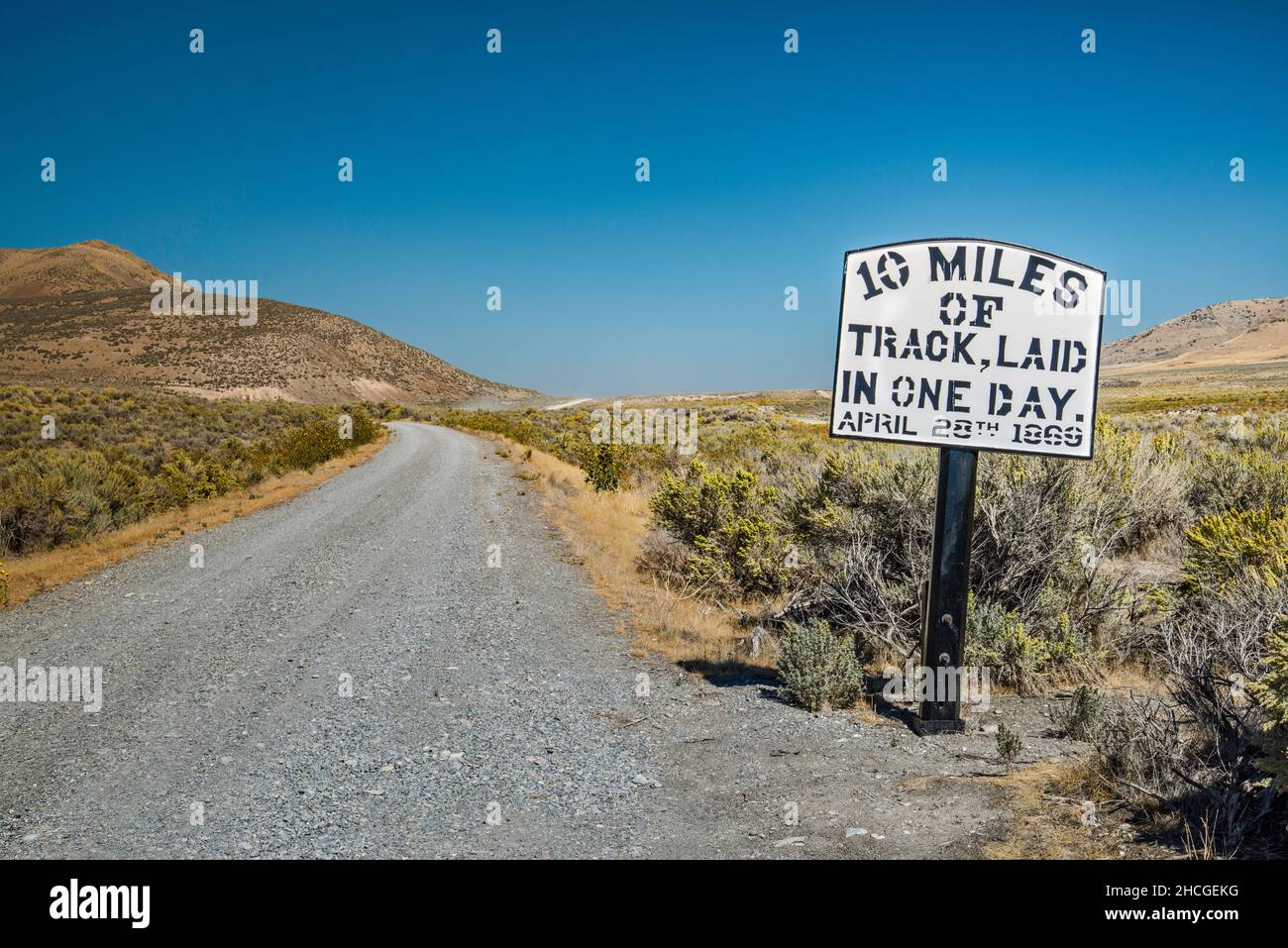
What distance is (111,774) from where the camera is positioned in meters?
4.70

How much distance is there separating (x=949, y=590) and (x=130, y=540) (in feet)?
42.4

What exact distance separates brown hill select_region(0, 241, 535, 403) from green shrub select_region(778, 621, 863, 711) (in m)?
68.9

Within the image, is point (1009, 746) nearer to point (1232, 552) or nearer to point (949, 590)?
point (949, 590)

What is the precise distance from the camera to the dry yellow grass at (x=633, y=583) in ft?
24.7

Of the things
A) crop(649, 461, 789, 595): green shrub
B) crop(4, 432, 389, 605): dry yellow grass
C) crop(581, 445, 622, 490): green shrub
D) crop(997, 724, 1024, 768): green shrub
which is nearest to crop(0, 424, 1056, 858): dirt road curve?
crop(997, 724, 1024, 768): green shrub

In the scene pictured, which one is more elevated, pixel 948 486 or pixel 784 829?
pixel 948 486

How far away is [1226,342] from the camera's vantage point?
6919 inches

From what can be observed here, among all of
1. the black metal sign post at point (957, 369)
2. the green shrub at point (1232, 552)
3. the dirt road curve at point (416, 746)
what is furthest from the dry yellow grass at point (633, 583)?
the green shrub at point (1232, 552)

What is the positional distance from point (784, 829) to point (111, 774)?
13.3ft

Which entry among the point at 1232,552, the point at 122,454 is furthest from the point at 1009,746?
the point at 122,454

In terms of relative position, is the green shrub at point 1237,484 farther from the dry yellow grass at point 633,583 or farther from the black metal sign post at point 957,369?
the dry yellow grass at point 633,583

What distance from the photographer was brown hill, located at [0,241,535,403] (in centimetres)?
7562
